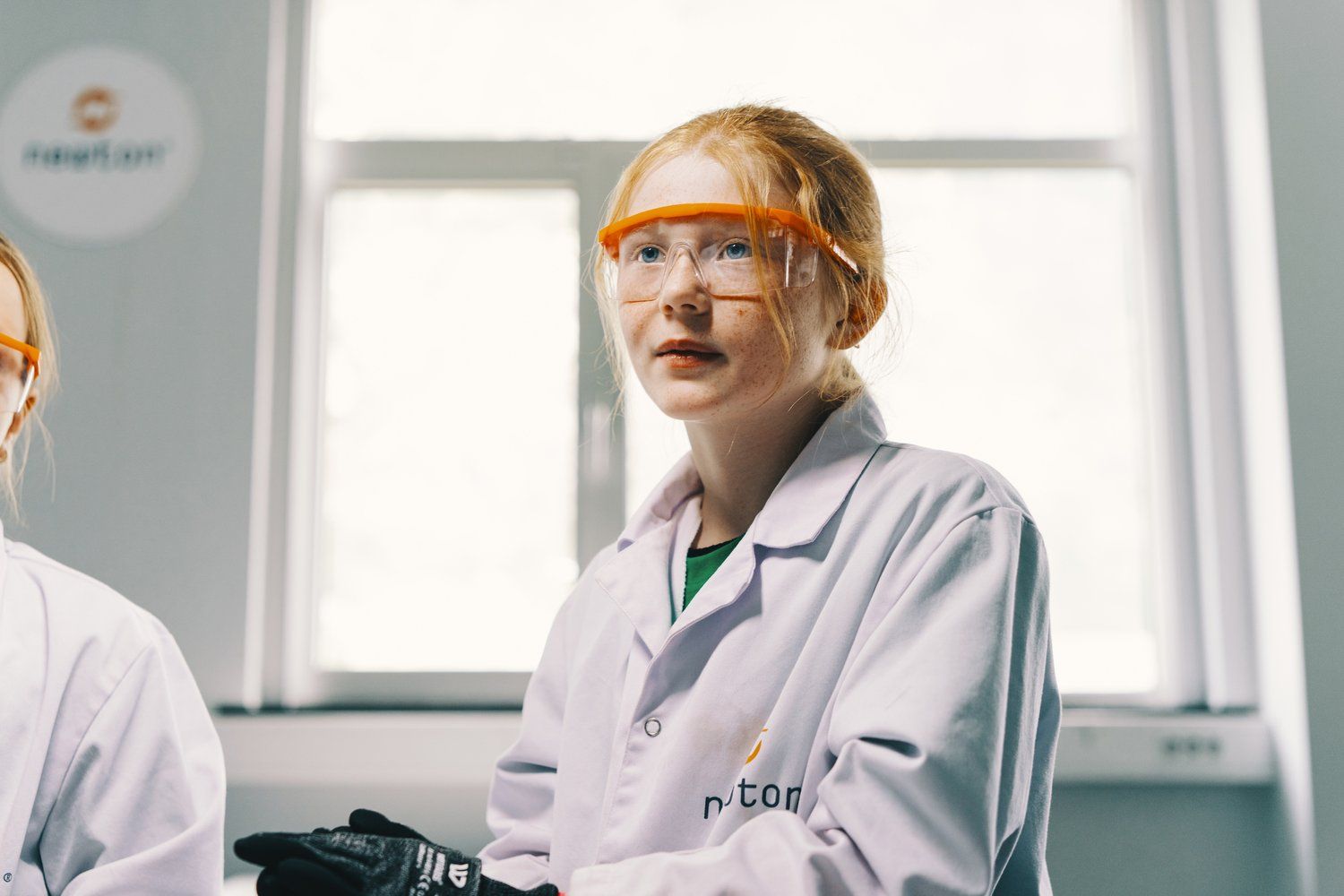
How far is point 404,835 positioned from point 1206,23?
2.39 meters

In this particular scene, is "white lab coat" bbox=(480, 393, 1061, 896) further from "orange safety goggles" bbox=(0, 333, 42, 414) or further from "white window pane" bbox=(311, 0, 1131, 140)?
"white window pane" bbox=(311, 0, 1131, 140)

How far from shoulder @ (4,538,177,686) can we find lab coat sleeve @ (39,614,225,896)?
0.08ft

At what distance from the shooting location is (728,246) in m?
0.95

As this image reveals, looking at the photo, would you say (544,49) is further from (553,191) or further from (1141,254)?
(1141,254)

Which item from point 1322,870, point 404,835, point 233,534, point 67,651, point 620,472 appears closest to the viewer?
point 404,835

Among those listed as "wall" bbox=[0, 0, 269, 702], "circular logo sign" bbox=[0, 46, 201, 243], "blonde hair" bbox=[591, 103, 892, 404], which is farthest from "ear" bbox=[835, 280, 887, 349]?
"circular logo sign" bbox=[0, 46, 201, 243]

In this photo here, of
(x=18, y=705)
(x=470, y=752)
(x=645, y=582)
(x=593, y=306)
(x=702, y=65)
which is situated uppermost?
(x=702, y=65)

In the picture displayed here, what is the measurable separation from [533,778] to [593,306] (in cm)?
132

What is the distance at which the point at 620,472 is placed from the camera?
2.21 metres

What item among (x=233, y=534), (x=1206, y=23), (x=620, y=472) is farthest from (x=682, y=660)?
(x=1206, y=23)

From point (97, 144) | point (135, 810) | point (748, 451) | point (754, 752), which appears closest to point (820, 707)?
point (754, 752)

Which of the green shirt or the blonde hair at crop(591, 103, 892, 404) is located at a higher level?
the blonde hair at crop(591, 103, 892, 404)

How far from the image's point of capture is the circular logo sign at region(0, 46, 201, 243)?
214 cm

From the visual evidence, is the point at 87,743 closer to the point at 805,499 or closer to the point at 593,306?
the point at 805,499
